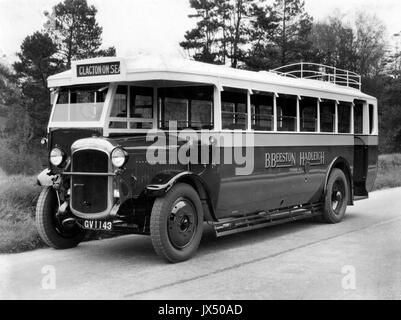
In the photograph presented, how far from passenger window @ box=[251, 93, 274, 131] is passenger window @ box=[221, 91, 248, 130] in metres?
0.37

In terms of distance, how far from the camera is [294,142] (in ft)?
30.6

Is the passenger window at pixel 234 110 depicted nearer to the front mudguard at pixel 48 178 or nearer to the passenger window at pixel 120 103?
the passenger window at pixel 120 103

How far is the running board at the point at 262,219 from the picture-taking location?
7683mm

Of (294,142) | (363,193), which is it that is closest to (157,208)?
(294,142)

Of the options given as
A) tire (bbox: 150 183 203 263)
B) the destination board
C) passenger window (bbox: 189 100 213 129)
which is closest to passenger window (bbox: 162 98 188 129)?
passenger window (bbox: 189 100 213 129)

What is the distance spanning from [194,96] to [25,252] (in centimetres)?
308

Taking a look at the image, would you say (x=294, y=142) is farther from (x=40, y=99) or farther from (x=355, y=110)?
(x=40, y=99)

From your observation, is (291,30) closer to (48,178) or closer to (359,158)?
(359,158)

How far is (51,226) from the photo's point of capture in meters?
7.39

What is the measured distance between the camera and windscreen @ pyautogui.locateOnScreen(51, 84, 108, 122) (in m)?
7.29

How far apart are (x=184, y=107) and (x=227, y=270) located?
2.79m

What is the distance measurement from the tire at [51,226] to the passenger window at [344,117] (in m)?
5.66

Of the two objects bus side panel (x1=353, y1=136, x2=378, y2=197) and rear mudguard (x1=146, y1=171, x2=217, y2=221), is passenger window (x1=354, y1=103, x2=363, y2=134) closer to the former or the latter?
bus side panel (x1=353, y1=136, x2=378, y2=197)

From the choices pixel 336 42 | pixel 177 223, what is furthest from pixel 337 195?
pixel 336 42
